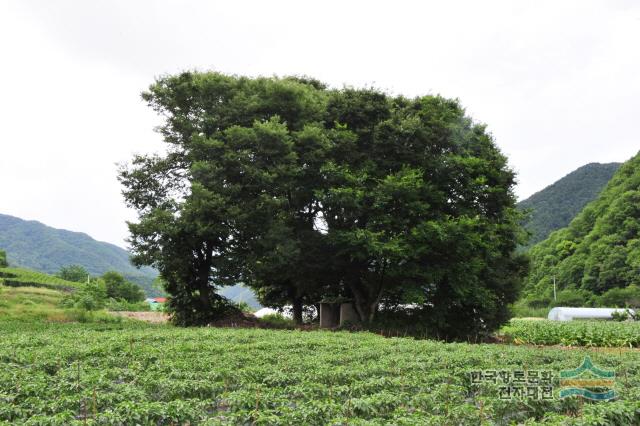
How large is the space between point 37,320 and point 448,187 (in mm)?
17592

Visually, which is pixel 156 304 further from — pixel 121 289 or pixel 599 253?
pixel 599 253

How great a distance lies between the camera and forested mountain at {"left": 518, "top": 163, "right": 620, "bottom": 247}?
260ft

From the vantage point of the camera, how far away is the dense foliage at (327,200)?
18.3m

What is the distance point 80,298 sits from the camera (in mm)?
24047

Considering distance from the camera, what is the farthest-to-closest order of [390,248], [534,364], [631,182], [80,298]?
[631,182], [80,298], [390,248], [534,364]

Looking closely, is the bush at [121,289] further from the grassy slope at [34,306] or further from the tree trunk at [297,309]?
the tree trunk at [297,309]

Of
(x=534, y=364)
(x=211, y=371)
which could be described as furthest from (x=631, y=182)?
(x=211, y=371)

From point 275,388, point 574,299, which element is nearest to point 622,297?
point 574,299

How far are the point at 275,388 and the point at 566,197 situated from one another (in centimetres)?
8747

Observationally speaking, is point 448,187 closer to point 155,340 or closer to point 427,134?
point 427,134
